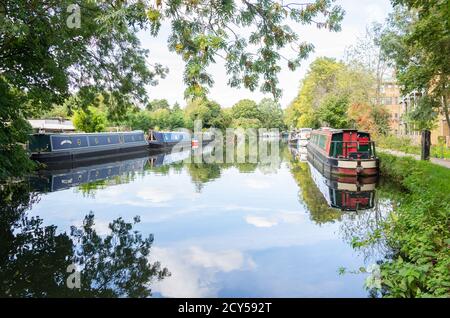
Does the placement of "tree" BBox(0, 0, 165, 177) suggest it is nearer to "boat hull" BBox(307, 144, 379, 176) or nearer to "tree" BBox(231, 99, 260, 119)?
"boat hull" BBox(307, 144, 379, 176)

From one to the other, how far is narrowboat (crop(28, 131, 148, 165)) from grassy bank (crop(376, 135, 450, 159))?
17.0 metres

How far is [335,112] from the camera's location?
34219 mm

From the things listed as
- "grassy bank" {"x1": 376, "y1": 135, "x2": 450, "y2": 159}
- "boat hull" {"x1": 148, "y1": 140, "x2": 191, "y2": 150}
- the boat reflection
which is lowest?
the boat reflection

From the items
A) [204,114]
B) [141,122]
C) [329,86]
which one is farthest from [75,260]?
[204,114]

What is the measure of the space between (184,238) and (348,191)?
7.54 m

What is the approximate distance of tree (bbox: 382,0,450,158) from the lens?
8508 millimetres

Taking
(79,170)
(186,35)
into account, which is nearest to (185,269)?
(186,35)

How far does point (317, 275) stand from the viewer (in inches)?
227

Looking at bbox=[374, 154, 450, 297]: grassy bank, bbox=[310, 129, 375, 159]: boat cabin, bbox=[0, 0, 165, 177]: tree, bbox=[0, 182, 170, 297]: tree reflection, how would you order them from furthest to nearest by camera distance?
bbox=[310, 129, 375, 159]: boat cabin, bbox=[0, 0, 165, 177]: tree, bbox=[0, 182, 170, 297]: tree reflection, bbox=[374, 154, 450, 297]: grassy bank

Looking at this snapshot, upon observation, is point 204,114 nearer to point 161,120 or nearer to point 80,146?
point 161,120

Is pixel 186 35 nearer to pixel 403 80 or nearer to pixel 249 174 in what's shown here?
pixel 403 80

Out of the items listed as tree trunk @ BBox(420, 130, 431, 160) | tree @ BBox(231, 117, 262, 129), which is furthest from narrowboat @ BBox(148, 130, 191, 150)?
tree trunk @ BBox(420, 130, 431, 160)

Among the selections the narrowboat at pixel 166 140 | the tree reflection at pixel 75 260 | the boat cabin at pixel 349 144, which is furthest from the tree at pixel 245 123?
the tree reflection at pixel 75 260
